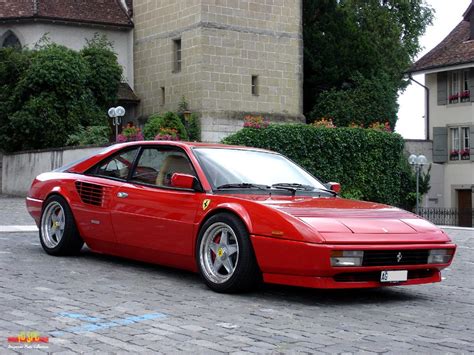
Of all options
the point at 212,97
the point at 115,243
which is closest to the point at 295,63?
the point at 212,97

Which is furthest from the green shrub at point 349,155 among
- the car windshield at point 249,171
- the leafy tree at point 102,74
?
the car windshield at point 249,171

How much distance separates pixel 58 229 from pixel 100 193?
93cm

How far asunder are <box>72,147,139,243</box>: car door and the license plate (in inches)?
123

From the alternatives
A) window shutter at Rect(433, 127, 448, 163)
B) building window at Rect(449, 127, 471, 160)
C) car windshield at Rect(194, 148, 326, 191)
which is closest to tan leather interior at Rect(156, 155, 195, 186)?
car windshield at Rect(194, 148, 326, 191)

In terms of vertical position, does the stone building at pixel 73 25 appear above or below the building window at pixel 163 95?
above

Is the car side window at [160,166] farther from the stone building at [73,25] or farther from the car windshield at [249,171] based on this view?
the stone building at [73,25]

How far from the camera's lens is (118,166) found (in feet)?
31.3

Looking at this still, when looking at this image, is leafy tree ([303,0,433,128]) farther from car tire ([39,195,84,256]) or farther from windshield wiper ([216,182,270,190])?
windshield wiper ([216,182,270,190])

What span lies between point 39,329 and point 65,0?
37.6 metres

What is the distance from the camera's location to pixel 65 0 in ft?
137

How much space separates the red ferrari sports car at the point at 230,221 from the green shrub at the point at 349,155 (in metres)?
19.9

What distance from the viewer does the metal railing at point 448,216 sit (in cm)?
3975

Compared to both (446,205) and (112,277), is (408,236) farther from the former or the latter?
(446,205)

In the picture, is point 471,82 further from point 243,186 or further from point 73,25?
point 243,186
